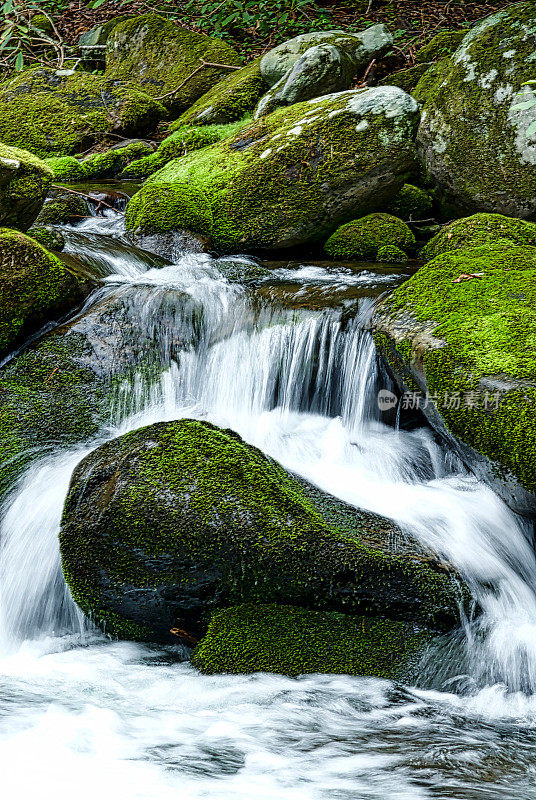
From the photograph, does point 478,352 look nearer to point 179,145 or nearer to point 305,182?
point 305,182

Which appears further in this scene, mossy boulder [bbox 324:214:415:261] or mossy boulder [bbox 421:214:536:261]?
mossy boulder [bbox 324:214:415:261]

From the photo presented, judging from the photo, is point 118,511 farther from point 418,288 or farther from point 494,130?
point 494,130

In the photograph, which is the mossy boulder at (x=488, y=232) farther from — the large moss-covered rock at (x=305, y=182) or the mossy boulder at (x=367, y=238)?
the large moss-covered rock at (x=305, y=182)

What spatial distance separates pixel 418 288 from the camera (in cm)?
468

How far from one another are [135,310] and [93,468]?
7.07 feet

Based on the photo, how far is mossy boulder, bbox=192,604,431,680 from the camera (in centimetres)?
311

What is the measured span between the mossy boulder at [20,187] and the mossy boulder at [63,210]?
6.76ft

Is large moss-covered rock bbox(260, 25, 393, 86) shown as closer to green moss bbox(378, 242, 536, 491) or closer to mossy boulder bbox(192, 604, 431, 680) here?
green moss bbox(378, 242, 536, 491)

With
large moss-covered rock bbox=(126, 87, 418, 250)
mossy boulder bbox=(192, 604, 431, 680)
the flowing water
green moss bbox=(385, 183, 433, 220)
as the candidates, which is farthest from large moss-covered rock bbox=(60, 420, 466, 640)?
green moss bbox=(385, 183, 433, 220)

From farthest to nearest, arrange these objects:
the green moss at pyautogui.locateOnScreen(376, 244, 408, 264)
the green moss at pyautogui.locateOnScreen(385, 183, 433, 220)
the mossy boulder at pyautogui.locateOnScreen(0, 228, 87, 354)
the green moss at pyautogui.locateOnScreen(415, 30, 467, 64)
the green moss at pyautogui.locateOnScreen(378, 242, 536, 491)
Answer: the green moss at pyautogui.locateOnScreen(415, 30, 467, 64)
the green moss at pyautogui.locateOnScreen(385, 183, 433, 220)
the green moss at pyautogui.locateOnScreen(376, 244, 408, 264)
the mossy boulder at pyautogui.locateOnScreen(0, 228, 87, 354)
the green moss at pyautogui.locateOnScreen(378, 242, 536, 491)

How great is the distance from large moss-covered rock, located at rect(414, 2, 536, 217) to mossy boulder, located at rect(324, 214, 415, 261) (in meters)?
0.57

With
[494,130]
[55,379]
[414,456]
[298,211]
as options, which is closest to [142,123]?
[298,211]

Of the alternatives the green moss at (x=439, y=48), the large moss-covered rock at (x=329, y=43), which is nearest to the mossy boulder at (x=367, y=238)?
the large moss-covered rock at (x=329, y=43)

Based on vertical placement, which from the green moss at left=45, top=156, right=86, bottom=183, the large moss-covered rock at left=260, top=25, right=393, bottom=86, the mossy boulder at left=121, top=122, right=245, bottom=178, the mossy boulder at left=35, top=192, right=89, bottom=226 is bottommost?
the mossy boulder at left=35, top=192, right=89, bottom=226
